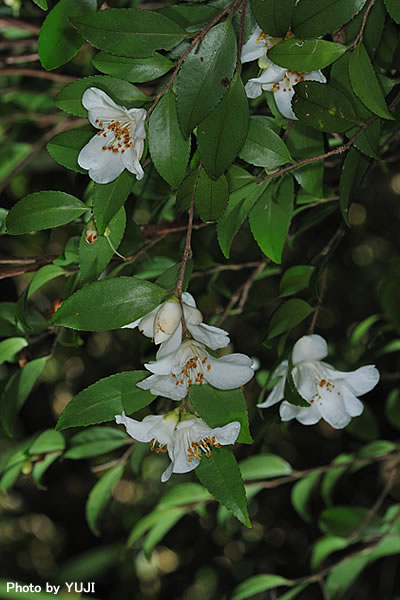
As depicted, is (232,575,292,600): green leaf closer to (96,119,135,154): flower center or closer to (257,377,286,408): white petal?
(257,377,286,408): white petal

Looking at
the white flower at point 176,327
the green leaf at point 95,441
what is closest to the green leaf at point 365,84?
the white flower at point 176,327

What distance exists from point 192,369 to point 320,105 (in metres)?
0.27

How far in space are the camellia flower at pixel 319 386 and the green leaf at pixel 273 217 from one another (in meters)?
0.12

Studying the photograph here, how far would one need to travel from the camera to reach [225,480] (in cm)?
61

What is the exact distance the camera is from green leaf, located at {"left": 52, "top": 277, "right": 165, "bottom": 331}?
0.58m

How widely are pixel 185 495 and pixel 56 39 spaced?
805 millimetres

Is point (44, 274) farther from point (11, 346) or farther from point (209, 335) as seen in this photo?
point (209, 335)

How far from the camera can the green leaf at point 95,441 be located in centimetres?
103

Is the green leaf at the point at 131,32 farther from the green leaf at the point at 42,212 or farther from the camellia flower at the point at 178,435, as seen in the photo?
the camellia flower at the point at 178,435

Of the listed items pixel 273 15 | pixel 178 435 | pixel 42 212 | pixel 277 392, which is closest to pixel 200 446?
pixel 178 435

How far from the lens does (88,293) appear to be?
59 cm

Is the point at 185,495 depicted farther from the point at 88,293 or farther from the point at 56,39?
the point at 56,39

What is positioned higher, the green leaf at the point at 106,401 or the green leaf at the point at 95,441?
the green leaf at the point at 106,401

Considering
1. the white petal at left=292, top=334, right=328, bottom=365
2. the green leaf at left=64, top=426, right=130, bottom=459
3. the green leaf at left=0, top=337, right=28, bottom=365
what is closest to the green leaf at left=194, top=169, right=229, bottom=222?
the white petal at left=292, top=334, right=328, bottom=365
